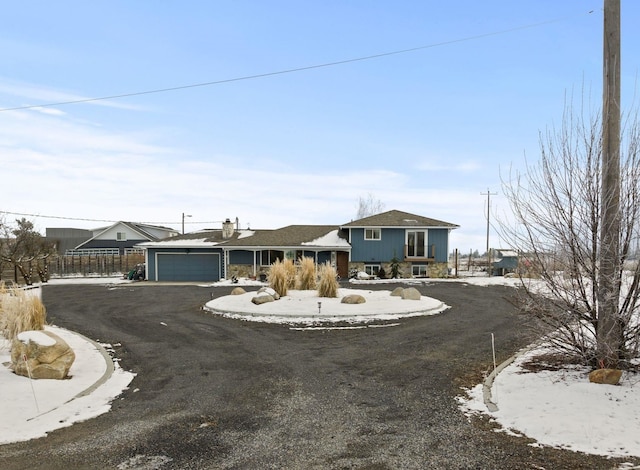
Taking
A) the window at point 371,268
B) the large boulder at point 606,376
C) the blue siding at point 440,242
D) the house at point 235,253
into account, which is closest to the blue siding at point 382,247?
the window at point 371,268

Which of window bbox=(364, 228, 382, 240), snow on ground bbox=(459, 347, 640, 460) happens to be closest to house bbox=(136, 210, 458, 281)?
window bbox=(364, 228, 382, 240)

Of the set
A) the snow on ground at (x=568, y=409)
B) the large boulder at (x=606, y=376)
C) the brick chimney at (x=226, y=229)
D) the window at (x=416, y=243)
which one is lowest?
the snow on ground at (x=568, y=409)

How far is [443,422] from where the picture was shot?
5.31 meters

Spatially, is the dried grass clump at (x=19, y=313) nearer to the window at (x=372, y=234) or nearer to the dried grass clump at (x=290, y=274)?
the dried grass clump at (x=290, y=274)

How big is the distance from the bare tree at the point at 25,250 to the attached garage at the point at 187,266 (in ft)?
24.9

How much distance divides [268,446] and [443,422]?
2.16m

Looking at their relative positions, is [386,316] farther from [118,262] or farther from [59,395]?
[118,262]

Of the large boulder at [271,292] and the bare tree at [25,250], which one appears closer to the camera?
the large boulder at [271,292]

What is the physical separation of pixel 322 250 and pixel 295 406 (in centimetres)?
2569

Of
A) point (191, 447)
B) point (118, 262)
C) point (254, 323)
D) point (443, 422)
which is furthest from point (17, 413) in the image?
point (118, 262)

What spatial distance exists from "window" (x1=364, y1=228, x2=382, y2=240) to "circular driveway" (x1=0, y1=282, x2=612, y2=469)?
1904 cm

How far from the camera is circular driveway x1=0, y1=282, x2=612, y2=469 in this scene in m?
4.40

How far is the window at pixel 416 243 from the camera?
103 ft

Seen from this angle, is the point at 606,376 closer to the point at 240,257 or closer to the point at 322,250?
the point at 322,250
